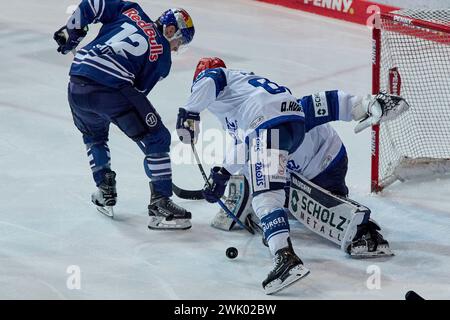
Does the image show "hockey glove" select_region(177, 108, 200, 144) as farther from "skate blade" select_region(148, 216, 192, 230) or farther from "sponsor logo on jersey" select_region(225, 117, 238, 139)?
"skate blade" select_region(148, 216, 192, 230)

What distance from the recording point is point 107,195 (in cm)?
523

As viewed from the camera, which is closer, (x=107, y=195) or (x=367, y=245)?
(x=367, y=245)

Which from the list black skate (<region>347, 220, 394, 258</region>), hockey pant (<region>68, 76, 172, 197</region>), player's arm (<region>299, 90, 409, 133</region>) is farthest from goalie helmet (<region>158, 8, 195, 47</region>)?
black skate (<region>347, 220, 394, 258</region>)

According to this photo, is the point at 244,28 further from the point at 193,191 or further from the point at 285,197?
the point at 285,197

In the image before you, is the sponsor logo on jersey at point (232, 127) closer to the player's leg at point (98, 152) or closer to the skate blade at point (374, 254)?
the player's leg at point (98, 152)

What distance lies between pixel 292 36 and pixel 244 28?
45cm

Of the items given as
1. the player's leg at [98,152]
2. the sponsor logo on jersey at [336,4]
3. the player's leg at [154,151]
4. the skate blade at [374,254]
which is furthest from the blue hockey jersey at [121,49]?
the sponsor logo on jersey at [336,4]

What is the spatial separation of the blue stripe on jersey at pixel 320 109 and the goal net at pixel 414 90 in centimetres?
51

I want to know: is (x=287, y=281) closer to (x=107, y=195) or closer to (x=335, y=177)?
(x=335, y=177)

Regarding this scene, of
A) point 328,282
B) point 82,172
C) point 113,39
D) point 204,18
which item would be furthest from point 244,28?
point 328,282

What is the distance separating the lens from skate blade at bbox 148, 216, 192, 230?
16.7 ft

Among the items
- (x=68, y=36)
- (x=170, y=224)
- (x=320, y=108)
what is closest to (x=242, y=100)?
(x=320, y=108)

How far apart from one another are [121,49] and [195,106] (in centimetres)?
49

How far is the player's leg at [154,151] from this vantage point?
4957 millimetres
